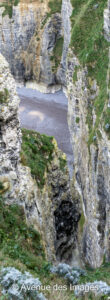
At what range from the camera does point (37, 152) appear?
16.2 meters

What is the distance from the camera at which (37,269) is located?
7.91 metres

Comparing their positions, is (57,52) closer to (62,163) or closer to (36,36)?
(36,36)

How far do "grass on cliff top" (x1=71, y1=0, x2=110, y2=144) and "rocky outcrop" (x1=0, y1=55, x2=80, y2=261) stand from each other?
4.75 metres

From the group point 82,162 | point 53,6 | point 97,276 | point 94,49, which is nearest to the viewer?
point 97,276

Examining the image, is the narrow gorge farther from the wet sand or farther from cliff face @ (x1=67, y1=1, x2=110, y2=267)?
the wet sand

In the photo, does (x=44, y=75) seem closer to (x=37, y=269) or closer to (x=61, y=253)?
(x=61, y=253)

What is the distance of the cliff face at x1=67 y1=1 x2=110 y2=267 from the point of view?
18.0 meters

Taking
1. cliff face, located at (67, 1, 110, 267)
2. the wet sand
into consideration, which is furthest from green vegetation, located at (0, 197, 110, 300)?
the wet sand

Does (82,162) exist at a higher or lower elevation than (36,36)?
lower

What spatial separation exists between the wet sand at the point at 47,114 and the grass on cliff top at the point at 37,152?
19469mm

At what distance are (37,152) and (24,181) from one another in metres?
4.51

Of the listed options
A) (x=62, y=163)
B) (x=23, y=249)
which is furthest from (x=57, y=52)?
(x=23, y=249)

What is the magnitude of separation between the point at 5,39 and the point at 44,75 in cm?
1025

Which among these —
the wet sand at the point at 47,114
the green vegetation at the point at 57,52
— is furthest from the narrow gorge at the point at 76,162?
the green vegetation at the point at 57,52
